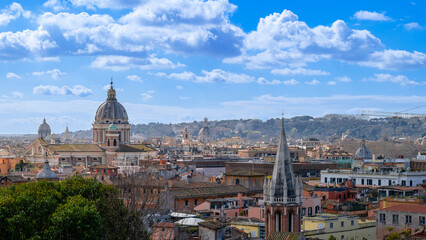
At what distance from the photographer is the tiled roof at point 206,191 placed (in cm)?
5639

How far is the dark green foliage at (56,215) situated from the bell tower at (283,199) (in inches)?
436

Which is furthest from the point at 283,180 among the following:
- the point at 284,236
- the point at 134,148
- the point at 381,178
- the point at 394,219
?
the point at 134,148

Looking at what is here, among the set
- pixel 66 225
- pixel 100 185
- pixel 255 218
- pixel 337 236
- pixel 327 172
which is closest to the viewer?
pixel 66 225

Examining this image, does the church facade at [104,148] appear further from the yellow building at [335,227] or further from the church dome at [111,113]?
the yellow building at [335,227]

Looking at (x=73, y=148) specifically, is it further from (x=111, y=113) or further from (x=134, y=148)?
(x=111, y=113)

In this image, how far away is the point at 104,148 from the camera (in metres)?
132

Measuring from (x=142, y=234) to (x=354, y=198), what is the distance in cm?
2854

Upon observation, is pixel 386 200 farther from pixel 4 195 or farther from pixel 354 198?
pixel 4 195

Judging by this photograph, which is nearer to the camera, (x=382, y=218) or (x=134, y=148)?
(x=382, y=218)

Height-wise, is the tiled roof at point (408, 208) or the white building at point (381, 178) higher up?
the white building at point (381, 178)

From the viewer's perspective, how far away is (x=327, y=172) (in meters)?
73.9

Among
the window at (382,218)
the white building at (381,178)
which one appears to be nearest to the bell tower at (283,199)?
the window at (382,218)

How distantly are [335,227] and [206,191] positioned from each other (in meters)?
18.7

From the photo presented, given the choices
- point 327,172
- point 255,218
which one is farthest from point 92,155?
point 255,218
